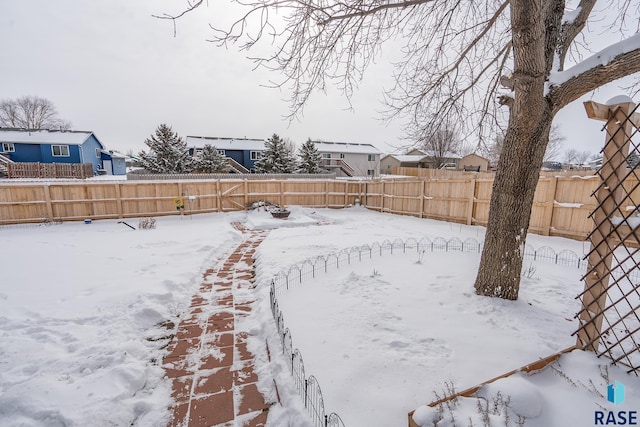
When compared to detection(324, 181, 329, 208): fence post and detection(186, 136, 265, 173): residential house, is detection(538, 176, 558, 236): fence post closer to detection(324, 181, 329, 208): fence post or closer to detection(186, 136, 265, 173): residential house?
detection(324, 181, 329, 208): fence post

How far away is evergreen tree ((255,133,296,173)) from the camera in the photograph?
2372 centimetres

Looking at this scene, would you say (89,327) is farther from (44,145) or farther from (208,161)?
(44,145)

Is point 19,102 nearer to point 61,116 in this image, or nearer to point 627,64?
point 61,116

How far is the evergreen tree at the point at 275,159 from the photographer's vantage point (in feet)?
77.8

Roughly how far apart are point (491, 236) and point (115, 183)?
44.1 ft

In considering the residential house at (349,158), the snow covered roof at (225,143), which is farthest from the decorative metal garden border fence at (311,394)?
the residential house at (349,158)

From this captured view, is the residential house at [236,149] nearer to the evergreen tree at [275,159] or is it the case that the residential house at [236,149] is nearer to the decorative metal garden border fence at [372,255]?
the evergreen tree at [275,159]

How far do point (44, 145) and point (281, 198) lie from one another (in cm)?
2371

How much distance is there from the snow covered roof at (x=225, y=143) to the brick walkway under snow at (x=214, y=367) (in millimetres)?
26021

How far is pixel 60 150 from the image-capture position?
2361 cm

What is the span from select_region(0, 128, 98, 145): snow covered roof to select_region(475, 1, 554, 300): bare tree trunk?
31577mm

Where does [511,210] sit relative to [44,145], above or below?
below

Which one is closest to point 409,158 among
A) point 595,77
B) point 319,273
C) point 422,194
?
point 422,194

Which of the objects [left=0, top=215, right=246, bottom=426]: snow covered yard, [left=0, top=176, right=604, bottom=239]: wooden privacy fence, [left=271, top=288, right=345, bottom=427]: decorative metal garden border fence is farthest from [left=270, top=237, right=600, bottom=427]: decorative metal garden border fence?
[left=0, top=176, right=604, bottom=239]: wooden privacy fence
